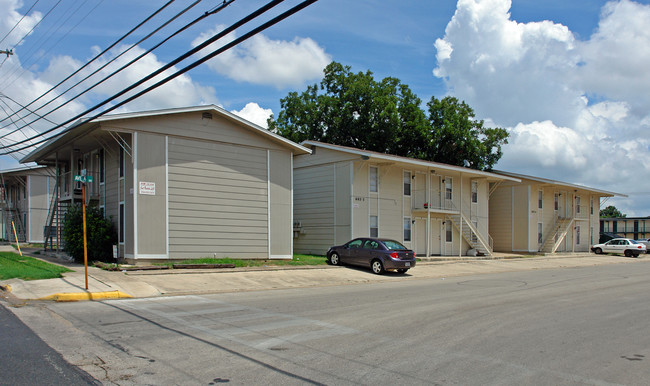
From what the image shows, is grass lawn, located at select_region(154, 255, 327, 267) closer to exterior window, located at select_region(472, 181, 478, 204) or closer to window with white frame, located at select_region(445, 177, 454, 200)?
window with white frame, located at select_region(445, 177, 454, 200)

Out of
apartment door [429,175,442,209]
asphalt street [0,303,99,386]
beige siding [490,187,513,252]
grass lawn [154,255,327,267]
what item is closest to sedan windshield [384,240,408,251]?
grass lawn [154,255,327,267]

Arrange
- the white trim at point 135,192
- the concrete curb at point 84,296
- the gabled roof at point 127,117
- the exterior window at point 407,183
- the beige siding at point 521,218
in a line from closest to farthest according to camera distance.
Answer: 1. the concrete curb at point 84,296
2. the gabled roof at point 127,117
3. the white trim at point 135,192
4. the exterior window at point 407,183
5. the beige siding at point 521,218

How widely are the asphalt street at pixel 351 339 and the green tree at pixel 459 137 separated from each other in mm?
31729

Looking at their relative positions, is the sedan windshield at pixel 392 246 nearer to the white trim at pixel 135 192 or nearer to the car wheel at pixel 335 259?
the car wheel at pixel 335 259

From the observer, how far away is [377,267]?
66.2 feet

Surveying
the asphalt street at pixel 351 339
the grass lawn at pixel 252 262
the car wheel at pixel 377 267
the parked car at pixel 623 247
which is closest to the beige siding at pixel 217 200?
the grass lawn at pixel 252 262

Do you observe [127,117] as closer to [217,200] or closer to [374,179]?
[217,200]

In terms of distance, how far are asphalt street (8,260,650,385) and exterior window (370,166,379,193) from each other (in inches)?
555

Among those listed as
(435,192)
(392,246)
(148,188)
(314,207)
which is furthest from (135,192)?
(435,192)

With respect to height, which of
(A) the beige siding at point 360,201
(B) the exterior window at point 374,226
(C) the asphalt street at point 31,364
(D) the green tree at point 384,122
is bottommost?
(C) the asphalt street at point 31,364

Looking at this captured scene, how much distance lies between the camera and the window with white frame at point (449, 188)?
32062 mm

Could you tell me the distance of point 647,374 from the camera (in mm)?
6402

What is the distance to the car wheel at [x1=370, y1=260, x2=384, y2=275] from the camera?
65.7ft

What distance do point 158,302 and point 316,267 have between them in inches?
378
